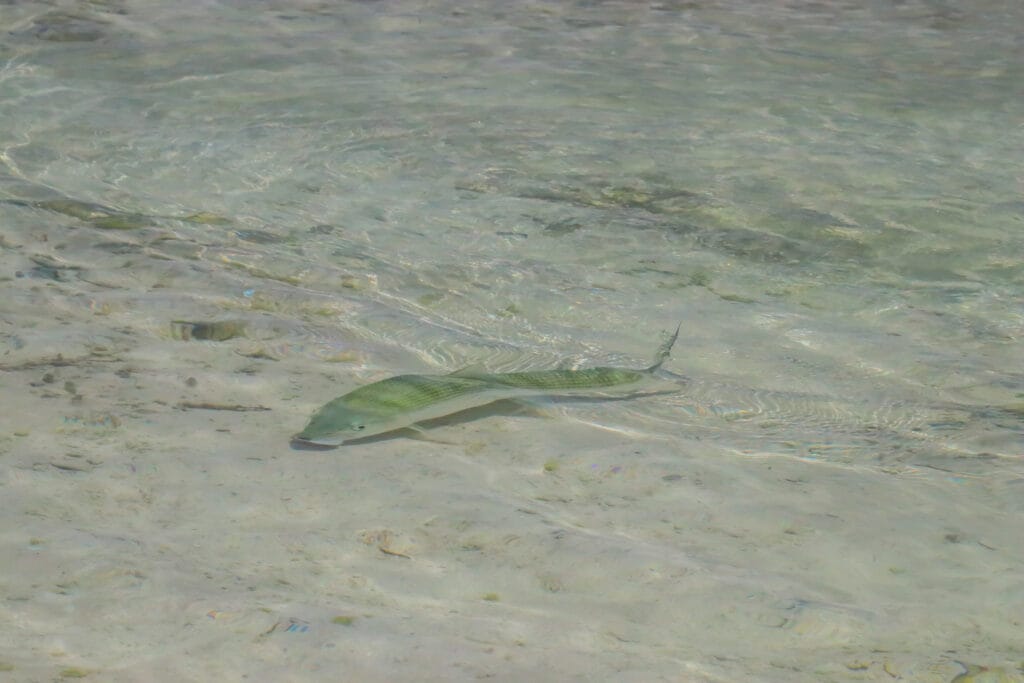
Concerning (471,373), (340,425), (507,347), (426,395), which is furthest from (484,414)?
(507,347)

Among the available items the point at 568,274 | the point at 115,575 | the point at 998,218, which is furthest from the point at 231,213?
the point at 998,218

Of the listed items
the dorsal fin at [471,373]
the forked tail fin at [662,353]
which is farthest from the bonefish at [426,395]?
the forked tail fin at [662,353]

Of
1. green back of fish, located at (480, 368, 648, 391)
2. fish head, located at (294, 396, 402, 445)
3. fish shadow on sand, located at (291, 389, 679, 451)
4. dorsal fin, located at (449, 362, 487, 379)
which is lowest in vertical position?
fish shadow on sand, located at (291, 389, 679, 451)

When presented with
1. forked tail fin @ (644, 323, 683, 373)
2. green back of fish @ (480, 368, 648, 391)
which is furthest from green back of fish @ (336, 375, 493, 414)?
forked tail fin @ (644, 323, 683, 373)

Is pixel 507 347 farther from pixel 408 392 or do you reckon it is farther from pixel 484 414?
pixel 408 392

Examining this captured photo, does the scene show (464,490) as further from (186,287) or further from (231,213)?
(231,213)

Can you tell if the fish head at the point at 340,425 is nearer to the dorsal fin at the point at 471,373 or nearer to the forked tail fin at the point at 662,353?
the dorsal fin at the point at 471,373

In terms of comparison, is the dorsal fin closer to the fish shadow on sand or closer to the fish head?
the fish shadow on sand
